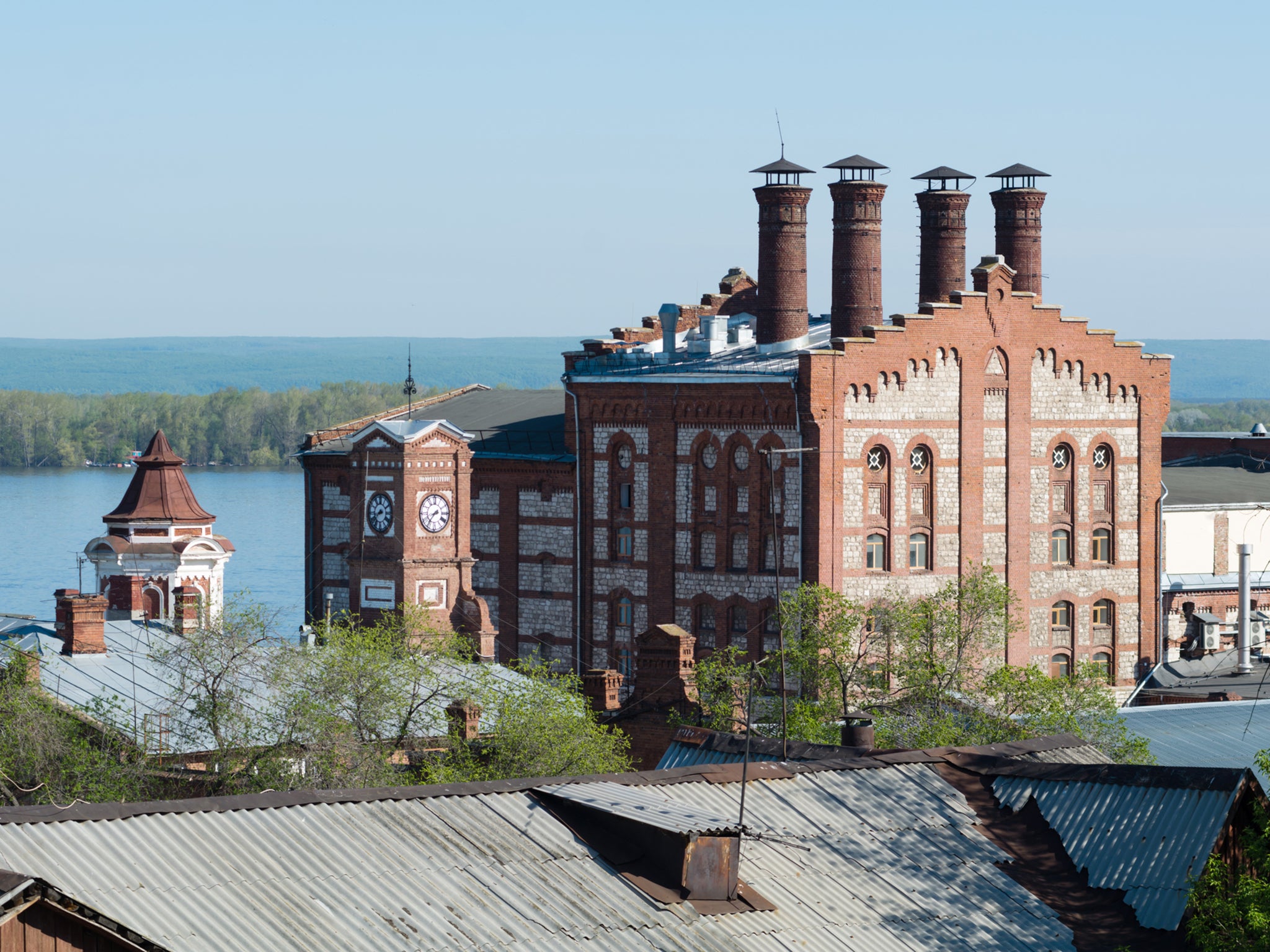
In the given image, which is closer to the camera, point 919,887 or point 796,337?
point 919,887

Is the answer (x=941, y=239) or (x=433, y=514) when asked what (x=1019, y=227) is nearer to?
(x=941, y=239)

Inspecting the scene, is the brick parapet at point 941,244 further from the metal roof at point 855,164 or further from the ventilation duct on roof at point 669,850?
the ventilation duct on roof at point 669,850

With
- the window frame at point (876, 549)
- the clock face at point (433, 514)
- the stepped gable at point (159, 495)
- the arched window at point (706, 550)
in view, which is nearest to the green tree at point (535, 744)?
the window frame at point (876, 549)

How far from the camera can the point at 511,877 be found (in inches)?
853

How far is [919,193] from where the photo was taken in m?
67.2

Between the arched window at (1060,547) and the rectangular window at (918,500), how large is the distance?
5.02 meters

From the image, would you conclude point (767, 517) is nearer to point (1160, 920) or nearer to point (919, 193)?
point (919, 193)

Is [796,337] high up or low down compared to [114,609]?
up

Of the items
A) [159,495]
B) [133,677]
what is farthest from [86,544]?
[133,677]

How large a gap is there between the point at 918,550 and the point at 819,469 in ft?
14.5

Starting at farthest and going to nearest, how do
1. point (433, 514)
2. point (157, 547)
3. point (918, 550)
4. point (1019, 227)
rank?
point (1019, 227) < point (157, 547) < point (433, 514) < point (918, 550)

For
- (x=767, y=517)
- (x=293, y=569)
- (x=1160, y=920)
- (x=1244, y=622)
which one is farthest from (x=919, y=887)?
(x=293, y=569)

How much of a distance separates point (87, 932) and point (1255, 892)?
36.7 ft

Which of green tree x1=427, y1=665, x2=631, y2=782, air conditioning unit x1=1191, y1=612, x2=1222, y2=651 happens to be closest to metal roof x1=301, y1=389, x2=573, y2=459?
green tree x1=427, y1=665, x2=631, y2=782
